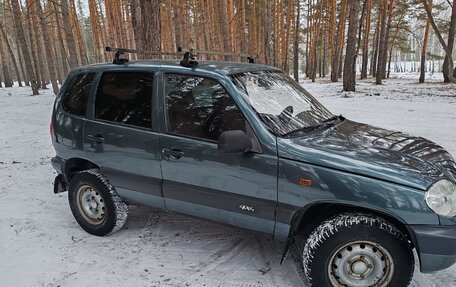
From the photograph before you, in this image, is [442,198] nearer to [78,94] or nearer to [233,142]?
[233,142]

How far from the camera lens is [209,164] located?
292 cm

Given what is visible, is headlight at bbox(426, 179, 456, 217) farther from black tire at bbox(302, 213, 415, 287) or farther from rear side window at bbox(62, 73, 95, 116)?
rear side window at bbox(62, 73, 95, 116)

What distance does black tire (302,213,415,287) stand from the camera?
240 cm

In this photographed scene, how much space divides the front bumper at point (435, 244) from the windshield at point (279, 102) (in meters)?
1.21

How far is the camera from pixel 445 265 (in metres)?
2.34

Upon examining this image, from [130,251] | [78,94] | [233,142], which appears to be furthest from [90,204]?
[233,142]

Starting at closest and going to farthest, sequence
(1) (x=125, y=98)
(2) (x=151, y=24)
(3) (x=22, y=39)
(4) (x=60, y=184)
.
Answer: (1) (x=125, y=98)
(4) (x=60, y=184)
(2) (x=151, y=24)
(3) (x=22, y=39)

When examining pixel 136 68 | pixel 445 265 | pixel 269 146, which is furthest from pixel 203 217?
pixel 445 265

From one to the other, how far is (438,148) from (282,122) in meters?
1.44

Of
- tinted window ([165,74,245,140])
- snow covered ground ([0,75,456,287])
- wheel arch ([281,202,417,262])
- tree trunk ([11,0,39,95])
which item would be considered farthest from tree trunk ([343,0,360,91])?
tree trunk ([11,0,39,95])

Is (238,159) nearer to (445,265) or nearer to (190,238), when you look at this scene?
(190,238)

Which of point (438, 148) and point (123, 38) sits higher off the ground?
point (123, 38)

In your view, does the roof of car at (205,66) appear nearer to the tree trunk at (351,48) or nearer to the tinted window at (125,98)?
the tinted window at (125,98)

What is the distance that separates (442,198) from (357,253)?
2.33 ft
